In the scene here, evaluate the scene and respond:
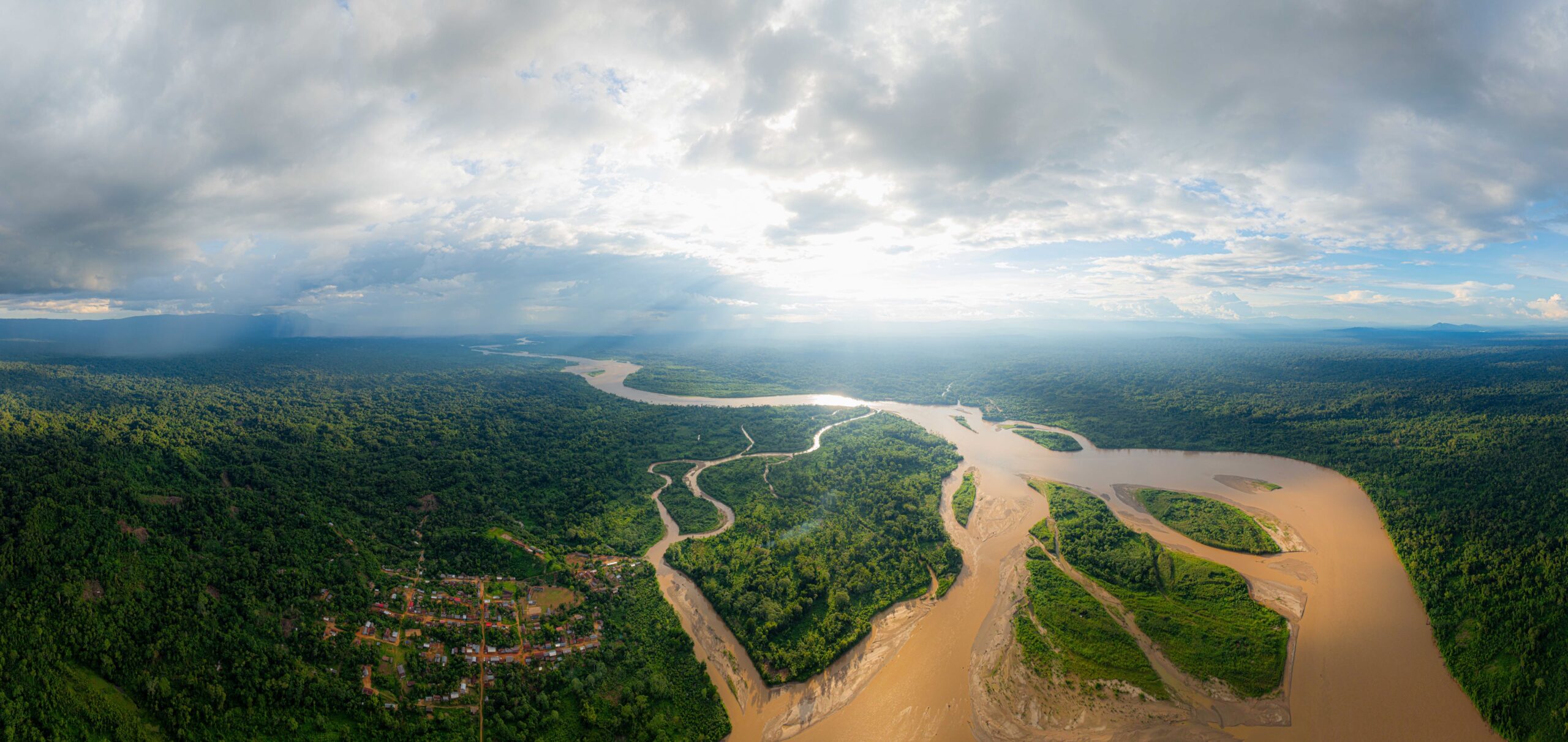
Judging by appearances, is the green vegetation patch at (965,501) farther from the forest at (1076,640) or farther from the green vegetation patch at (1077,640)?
the green vegetation patch at (1077,640)

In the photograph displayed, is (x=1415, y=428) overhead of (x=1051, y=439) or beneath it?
overhead

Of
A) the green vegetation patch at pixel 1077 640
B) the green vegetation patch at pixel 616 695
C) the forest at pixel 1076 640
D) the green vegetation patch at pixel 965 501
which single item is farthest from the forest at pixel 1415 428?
the green vegetation patch at pixel 616 695

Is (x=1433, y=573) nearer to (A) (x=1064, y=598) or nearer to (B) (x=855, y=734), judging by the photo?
(A) (x=1064, y=598)

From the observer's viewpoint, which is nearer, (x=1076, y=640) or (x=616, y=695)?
(x=616, y=695)

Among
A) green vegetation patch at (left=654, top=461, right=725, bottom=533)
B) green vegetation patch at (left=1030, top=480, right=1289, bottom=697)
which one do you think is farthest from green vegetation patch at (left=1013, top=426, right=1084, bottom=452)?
green vegetation patch at (left=654, top=461, right=725, bottom=533)

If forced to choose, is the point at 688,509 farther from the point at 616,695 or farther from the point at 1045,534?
the point at 1045,534

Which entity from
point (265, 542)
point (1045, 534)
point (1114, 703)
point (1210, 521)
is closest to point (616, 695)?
point (1114, 703)

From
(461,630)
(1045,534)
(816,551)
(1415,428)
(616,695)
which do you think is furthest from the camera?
(1415,428)
